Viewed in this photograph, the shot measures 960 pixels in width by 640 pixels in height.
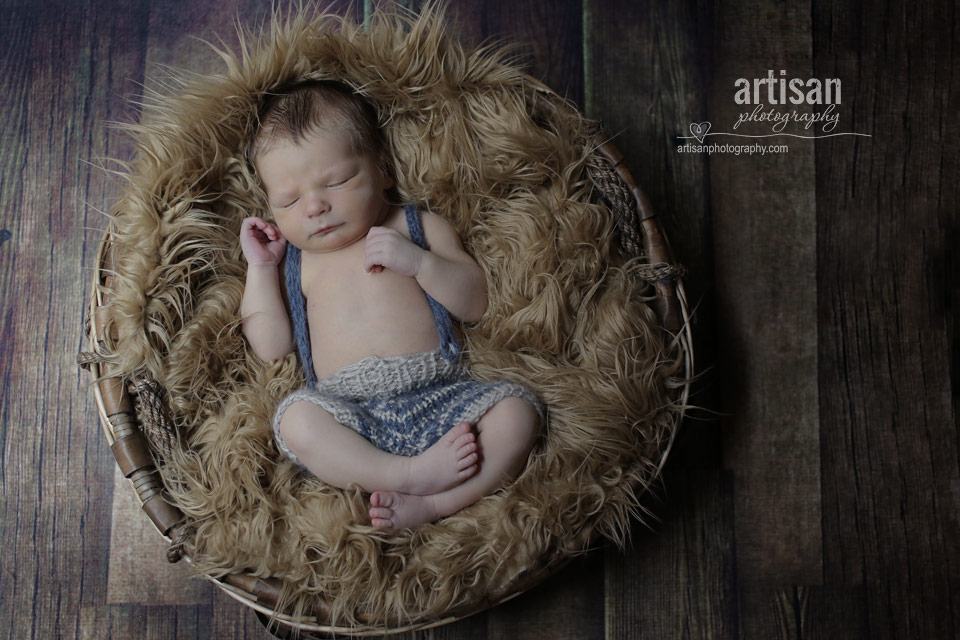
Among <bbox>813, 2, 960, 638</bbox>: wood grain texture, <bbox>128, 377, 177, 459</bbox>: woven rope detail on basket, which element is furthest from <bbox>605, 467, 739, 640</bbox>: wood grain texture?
<bbox>128, 377, 177, 459</bbox>: woven rope detail on basket

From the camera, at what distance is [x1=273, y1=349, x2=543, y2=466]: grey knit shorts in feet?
3.90

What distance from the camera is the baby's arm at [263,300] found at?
51.0 inches

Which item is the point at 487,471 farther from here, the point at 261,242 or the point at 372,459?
the point at 261,242

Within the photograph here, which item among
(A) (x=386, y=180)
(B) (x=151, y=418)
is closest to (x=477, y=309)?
(A) (x=386, y=180)

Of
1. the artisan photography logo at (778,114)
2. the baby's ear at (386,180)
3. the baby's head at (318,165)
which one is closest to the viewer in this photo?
the baby's head at (318,165)

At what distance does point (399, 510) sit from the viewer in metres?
1.14

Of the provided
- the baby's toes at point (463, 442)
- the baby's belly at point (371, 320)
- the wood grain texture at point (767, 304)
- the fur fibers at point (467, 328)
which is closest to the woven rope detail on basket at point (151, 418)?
the fur fibers at point (467, 328)

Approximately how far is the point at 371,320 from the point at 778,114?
1.04m

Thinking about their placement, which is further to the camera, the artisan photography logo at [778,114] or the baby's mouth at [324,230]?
the artisan photography logo at [778,114]

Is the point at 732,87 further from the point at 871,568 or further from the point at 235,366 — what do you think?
the point at 235,366

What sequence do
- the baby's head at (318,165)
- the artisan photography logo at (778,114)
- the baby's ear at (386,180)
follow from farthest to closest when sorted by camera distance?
the artisan photography logo at (778,114), the baby's ear at (386,180), the baby's head at (318,165)

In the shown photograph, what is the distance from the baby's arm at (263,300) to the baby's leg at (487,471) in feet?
1.21

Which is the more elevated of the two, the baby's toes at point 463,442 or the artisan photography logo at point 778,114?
the artisan photography logo at point 778,114

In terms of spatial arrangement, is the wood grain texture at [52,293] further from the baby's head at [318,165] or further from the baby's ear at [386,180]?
the baby's ear at [386,180]
